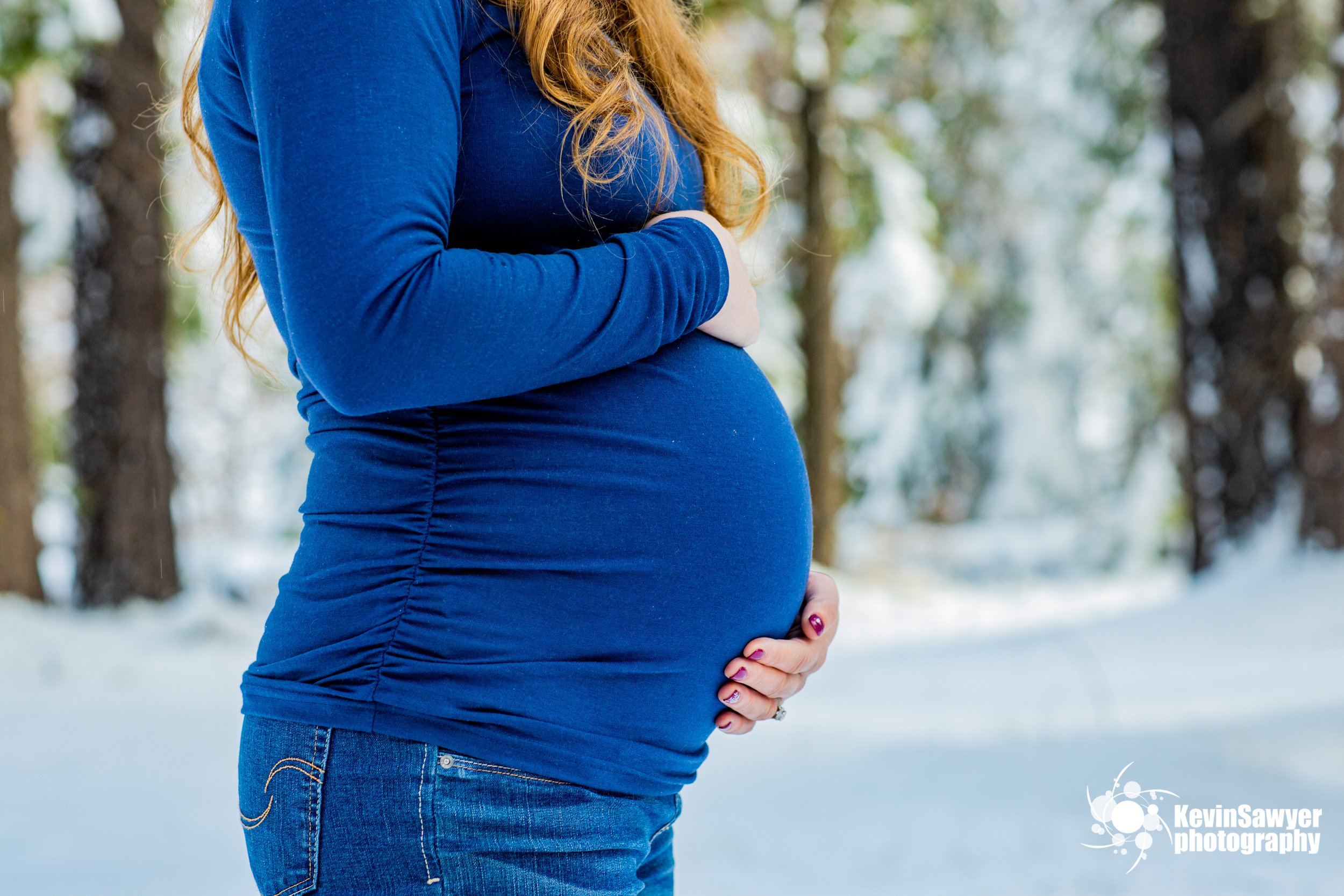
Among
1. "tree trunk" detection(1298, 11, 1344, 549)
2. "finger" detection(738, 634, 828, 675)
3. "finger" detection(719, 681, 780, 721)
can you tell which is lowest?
"tree trunk" detection(1298, 11, 1344, 549)

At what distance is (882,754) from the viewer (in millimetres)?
4309

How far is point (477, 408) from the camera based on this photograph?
3.01 feet

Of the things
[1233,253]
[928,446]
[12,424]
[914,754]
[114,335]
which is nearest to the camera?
[914,754]

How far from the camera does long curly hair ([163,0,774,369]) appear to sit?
982 millimetres

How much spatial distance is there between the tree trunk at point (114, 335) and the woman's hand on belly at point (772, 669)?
22.0 feet

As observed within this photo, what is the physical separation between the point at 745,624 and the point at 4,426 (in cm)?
764

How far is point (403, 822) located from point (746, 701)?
12.6 inches

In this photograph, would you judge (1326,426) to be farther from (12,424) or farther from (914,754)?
(12,424)

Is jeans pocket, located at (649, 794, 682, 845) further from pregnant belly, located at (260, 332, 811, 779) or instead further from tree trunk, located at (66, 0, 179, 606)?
tree trunk, located at (66, 0, 179, 606)

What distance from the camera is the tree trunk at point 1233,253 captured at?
5461 mm

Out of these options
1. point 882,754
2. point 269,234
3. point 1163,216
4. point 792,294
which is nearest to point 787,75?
point 792,294

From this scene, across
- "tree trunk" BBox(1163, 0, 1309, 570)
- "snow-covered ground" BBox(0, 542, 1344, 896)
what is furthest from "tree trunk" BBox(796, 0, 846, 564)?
"tree trunk" BBox(1163, 0, 1309, 570)

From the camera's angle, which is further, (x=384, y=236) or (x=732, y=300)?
(x=732, y=300)

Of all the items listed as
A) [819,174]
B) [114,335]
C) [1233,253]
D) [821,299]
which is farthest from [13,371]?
[1233,253]
